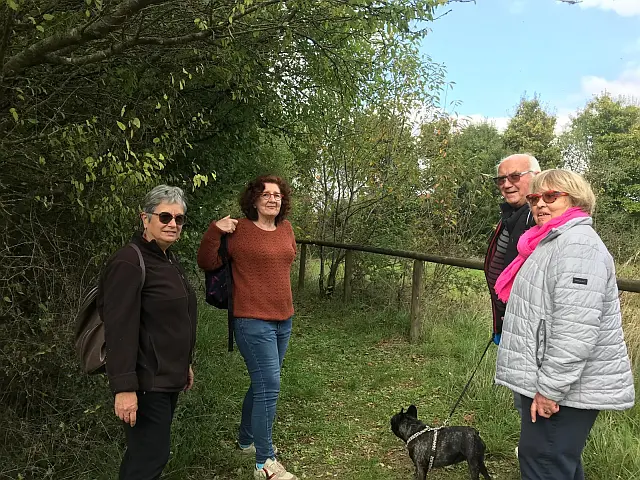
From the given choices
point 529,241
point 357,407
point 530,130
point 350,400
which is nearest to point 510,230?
point 529,241

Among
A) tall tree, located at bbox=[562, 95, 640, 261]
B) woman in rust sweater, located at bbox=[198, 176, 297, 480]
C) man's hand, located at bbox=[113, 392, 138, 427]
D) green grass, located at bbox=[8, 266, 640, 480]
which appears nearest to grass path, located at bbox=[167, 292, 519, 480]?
green grass, located at bbox=[8, 266, 640, 480]

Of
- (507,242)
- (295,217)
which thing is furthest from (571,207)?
(295,217)

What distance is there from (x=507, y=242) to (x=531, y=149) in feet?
88.1

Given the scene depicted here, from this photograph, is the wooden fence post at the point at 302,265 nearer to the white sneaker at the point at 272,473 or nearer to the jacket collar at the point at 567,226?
the white sneaker at the point at 272,473

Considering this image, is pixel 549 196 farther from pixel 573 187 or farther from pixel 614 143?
pixel 614 143

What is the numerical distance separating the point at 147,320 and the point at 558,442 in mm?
1941

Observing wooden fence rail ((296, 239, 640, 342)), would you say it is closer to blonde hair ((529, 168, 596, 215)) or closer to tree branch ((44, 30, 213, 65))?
blonde hair ((529, 168, 596, 215))

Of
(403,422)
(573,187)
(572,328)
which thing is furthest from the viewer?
(403,422)

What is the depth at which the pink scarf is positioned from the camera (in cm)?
Result: 229

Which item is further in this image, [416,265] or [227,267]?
[416,265]

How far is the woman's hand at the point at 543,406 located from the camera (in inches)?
85.0

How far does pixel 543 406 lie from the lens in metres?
2.18

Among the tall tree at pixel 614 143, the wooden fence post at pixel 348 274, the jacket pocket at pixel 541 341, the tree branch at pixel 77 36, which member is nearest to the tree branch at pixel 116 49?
the tree branch at pixel 77 36

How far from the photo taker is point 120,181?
9.78ft
